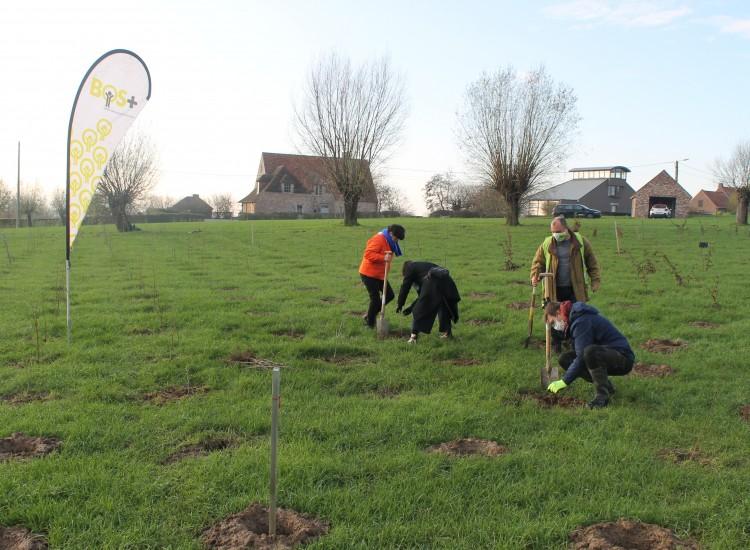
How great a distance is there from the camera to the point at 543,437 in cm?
495

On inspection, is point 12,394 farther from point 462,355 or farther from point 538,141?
point 538,141

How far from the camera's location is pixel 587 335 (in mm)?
5766

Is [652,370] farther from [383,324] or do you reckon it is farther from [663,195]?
[663,195]

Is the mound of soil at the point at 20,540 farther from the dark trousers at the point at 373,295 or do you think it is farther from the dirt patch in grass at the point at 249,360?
the dark trousers at the point at 373,295

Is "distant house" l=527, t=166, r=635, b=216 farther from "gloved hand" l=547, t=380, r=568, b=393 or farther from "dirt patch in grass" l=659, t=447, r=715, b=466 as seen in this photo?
"dirt patch in grass" l=659, t=447, r=715, b=466

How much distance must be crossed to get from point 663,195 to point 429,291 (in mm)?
64521

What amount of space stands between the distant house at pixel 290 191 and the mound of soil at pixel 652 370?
2395 inches

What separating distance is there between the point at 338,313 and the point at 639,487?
253 inches

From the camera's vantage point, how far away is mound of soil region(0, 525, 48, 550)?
11.0 ft

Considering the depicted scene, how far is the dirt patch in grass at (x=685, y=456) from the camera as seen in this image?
4543mm

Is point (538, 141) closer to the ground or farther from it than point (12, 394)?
farther from it

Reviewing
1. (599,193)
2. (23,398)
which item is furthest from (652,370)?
(599,193)

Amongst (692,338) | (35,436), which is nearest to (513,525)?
(35,436)

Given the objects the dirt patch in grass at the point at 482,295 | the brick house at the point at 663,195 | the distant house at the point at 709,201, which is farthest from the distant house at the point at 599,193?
the dirt patch in grass at the point at 482,295
